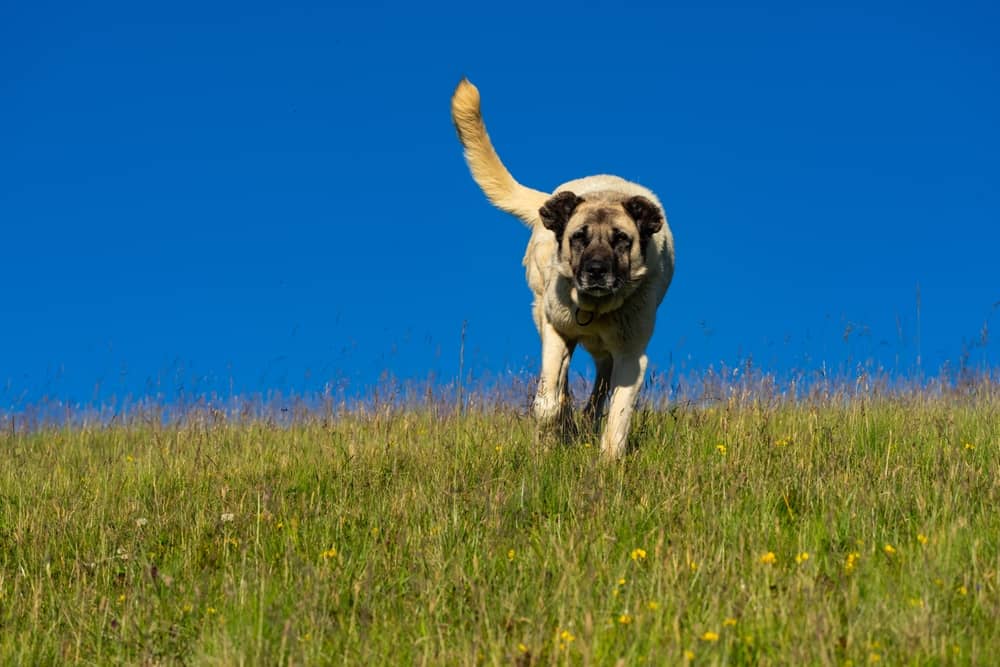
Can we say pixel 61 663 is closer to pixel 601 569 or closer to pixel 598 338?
pixel 601 569

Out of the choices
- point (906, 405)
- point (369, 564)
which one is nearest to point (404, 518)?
point (369, 564)

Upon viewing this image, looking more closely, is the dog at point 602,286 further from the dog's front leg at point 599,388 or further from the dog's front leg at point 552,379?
the dog's front leg at point 599,388

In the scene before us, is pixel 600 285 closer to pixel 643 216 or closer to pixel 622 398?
pixel 643 216

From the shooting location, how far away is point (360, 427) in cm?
755

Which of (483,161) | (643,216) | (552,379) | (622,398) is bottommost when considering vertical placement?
(622,398)

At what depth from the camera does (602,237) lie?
663cm

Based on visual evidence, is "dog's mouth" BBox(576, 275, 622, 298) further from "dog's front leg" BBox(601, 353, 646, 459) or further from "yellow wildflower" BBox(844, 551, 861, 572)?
"yellow wildflower" BBox(844, 551, 861, 572)

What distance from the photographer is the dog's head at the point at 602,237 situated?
648 cm

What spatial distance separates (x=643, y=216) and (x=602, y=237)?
40cm

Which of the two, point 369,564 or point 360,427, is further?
point 360,427

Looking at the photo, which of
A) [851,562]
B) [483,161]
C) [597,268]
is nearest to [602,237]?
[597,268]

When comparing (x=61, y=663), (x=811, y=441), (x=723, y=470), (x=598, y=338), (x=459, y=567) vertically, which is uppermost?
(x=598, y=338)

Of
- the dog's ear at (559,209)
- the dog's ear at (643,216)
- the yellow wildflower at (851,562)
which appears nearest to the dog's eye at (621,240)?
the dog's ear at (643,216)

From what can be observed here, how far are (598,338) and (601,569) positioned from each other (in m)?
3.30
